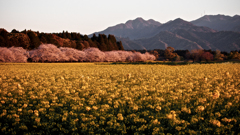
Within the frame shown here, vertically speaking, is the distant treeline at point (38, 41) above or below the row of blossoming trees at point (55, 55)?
above

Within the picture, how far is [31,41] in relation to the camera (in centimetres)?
6656

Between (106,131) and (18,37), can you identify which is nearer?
(106,131)

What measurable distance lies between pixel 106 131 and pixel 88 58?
68733 millimetres

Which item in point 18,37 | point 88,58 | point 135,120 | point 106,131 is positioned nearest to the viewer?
point 106,131

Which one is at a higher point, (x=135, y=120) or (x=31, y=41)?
(x=31, y=41)

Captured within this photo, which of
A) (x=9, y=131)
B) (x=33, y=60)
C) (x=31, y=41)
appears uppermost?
(x=31, y=41)

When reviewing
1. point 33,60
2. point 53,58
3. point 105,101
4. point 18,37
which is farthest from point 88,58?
point 105,101

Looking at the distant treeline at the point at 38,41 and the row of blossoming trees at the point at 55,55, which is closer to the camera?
the row of blossoming trees at the point at 55,55

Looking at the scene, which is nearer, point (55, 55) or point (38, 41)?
point (55, 55)

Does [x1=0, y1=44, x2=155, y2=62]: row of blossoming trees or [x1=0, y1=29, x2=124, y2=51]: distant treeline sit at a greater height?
[x1=0, y1=29, x2=124, y2=51]: distant treeline

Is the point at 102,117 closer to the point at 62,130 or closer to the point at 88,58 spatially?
the point at 62,130

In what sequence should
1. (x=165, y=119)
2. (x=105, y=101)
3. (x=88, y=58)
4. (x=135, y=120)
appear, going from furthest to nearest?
(x=88, y=58), (x=105, y=101), (x=165, y=119), (x=135, y=120)

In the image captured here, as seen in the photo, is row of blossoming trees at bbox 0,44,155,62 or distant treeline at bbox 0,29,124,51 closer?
row of blossoming trees at bbox 0,44,155,62

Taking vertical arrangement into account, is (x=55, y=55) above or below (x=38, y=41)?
below
